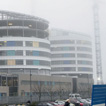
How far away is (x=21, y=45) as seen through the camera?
9738 centimetres

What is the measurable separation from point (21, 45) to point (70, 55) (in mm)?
39477

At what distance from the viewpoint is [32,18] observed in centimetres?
10025

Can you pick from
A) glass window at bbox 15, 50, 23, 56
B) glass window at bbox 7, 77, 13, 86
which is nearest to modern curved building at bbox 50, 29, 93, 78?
glass window at bbox 15, 50, 23, 56

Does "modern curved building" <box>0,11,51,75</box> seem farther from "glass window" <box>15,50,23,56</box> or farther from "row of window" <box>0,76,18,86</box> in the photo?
"row of window" <box>0,76,18,86</box>

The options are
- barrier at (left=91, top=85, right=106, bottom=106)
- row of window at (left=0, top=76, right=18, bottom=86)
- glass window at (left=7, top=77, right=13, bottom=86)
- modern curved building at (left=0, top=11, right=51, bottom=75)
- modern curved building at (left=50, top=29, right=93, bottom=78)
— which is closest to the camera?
barrier at (left=91, top=85, right=106, bottom=106)

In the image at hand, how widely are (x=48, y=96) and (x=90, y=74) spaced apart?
50.8 metres

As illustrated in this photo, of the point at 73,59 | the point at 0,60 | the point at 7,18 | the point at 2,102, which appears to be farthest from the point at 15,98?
the point at 73,59

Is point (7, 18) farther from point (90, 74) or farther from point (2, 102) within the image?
point (90, 74)

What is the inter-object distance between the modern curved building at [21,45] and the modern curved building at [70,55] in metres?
30.4

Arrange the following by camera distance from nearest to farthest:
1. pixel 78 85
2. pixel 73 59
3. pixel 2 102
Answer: pixel 2 102 → pixel 78 85 → pixel 73 59

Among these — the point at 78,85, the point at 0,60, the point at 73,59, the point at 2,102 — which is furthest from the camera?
the point at 73,59

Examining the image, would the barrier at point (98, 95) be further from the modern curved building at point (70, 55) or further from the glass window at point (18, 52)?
the modern curved building at point (70, 55)

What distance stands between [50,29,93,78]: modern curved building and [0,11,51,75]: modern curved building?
1198 inches

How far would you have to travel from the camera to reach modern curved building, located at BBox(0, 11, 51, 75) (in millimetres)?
96250
